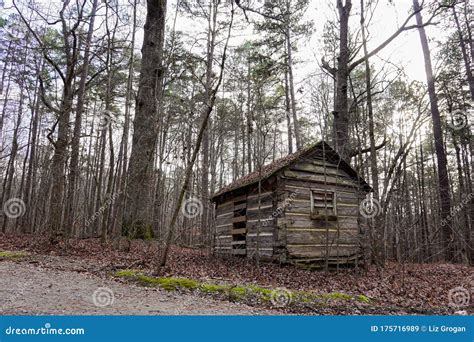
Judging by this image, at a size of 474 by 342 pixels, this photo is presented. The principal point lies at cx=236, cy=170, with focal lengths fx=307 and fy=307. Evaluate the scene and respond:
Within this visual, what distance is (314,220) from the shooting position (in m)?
11.6

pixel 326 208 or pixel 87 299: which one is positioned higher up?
pixel 326 208

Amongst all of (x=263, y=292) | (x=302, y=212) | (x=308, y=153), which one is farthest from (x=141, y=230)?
(x=263, y=292)

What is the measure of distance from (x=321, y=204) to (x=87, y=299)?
9.20m

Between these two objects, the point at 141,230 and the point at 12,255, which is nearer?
the point at 12,255

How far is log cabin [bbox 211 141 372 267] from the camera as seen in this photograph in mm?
10984

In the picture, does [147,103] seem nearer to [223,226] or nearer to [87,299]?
[223,226]

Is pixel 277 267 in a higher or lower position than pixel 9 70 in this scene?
lower

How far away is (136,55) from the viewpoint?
20.4 m

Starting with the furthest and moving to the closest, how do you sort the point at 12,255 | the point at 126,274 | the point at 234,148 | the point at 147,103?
the point at 234,148, the point at 147,103, the point at 12,255, the point at 126,274

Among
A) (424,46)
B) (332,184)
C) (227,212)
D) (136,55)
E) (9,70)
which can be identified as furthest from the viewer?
(9,70)

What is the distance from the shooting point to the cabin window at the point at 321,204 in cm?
1168

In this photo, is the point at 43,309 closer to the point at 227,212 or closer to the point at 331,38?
the point at 227,212

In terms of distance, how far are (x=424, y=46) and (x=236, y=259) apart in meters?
16.8

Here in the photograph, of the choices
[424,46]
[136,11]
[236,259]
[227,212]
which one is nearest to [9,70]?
[136,11]
